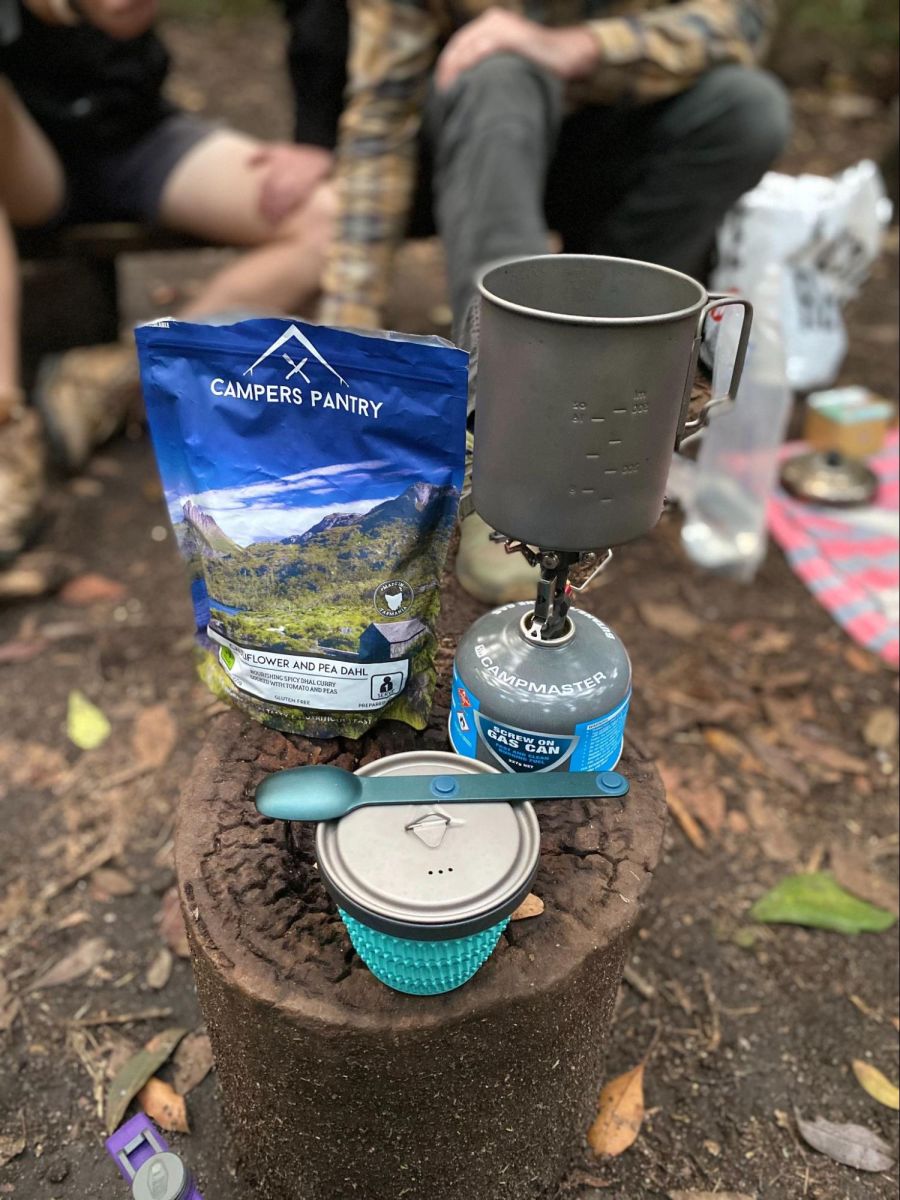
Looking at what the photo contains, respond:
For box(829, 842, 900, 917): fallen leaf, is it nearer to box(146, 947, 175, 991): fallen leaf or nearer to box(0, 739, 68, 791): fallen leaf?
box(146, 947, 175, 991): fallen leaf

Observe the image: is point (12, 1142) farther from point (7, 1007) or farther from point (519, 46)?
point (519, 46)

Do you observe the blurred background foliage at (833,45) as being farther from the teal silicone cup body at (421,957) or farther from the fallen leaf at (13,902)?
the teal silicone cup body at (421,957)

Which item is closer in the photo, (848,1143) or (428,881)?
(428,881)

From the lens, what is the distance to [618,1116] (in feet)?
3.79

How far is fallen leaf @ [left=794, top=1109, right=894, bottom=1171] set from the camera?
44.3 inches

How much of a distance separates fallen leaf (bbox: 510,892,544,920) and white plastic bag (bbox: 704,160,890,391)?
170 centimetres

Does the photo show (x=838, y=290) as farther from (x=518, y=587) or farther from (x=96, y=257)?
(x=96, y=257)

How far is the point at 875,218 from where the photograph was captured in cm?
241

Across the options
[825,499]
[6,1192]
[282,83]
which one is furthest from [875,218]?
[282,83]

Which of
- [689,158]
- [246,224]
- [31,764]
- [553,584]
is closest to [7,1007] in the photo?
[31,764]

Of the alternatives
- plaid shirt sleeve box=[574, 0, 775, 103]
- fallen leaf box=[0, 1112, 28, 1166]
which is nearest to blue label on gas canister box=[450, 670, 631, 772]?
fallen leaf box=[0, 1112, 28, 1166]

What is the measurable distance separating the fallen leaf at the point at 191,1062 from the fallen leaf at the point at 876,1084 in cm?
80

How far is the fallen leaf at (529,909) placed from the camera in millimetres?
885

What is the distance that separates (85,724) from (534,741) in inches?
42.5
